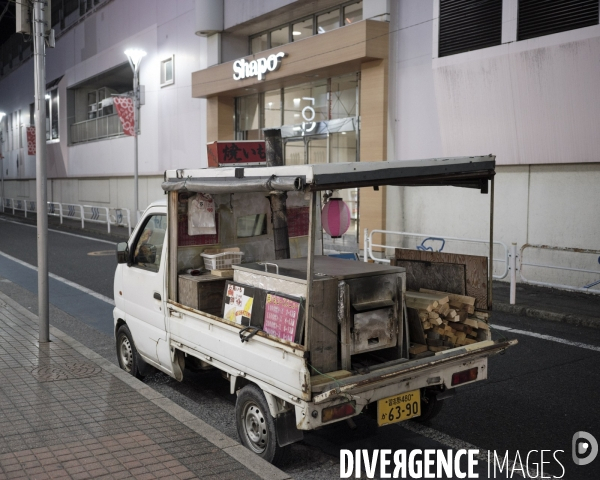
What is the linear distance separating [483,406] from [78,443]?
351cm

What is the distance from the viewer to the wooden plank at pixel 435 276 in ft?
18.2

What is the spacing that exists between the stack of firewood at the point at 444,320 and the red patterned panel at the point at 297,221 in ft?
4.87

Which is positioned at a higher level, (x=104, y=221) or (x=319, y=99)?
(x=319, y=99)

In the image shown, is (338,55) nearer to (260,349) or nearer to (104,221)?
(260,349)

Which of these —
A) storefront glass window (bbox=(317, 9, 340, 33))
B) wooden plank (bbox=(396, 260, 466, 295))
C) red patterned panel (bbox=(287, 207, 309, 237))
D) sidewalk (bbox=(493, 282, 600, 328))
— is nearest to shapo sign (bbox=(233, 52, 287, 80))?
storefront glass window (bbox=(317, 9, 340, 33))

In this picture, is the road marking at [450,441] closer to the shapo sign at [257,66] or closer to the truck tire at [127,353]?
the truck tire at [127,353]

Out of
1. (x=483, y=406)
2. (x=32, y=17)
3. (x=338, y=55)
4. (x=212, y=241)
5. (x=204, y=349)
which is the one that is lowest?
(x=483, y=406)

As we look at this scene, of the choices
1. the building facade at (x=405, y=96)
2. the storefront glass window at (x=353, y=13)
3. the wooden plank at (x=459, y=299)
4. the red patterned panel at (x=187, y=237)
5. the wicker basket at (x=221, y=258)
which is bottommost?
the wooden plank at (x=459, y=299)

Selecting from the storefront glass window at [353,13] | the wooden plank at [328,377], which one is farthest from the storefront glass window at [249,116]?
the wooden plank at [328,377]

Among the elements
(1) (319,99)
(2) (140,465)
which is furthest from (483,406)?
(1) (319,99)

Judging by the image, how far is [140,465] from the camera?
427 centimetres

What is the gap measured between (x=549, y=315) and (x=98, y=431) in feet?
23.4

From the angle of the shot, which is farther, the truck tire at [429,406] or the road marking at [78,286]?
the road marking at [78,286]

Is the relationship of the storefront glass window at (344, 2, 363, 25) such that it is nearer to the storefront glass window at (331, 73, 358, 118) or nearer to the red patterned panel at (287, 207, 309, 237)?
the storefront glass window at (331, 73, 358, 118)
